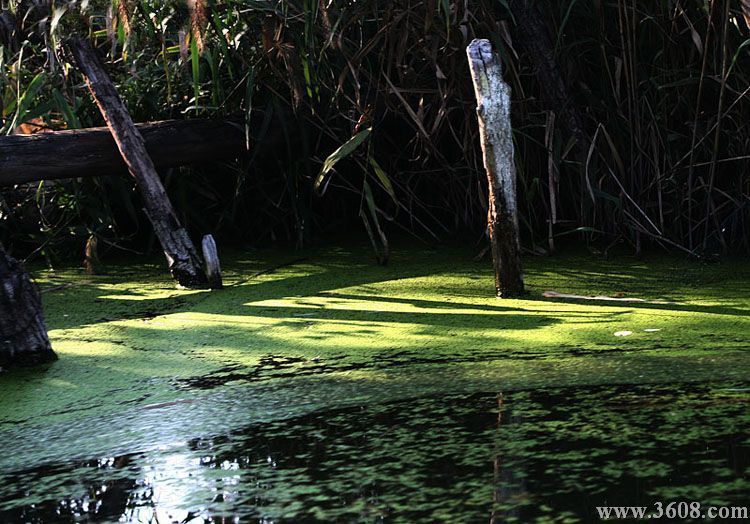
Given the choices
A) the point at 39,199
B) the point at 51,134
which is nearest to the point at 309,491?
the point at 51,134

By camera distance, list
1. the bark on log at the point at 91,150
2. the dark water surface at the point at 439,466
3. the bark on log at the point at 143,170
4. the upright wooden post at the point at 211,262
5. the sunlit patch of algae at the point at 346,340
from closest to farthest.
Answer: the dark water surface at the point at 439,466 < the sunlit patch of algae at the point at 346,340 < the upright wooden post at the point at 211,262 < the bark on log at the point at 143,170 < the bark on log at the point at 91,150

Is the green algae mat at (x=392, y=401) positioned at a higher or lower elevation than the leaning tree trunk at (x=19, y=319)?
lower

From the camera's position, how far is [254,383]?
8.76 feet

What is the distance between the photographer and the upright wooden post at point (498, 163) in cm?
348

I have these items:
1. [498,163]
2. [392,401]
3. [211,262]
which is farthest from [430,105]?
[392,401]

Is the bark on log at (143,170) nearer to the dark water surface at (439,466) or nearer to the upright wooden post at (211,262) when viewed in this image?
the upright wooden post at (211,262)

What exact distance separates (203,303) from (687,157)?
1.86 meters

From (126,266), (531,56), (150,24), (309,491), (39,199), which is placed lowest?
(309,491)

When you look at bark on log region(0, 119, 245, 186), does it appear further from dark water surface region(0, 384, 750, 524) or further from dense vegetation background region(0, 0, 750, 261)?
dark water surface region(0, 384, 750, 524)

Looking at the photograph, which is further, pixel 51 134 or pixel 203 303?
pixel 51 134

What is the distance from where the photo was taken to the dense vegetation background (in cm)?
397

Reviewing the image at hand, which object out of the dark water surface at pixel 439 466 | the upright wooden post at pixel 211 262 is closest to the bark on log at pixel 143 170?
the upright wooden post at pixel 211 262

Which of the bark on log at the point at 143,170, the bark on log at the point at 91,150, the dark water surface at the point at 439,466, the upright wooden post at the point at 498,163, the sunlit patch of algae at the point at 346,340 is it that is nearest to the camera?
the dark water surface at the point at 439,466

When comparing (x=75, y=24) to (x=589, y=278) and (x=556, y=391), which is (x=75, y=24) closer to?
(x=589, y=278)
